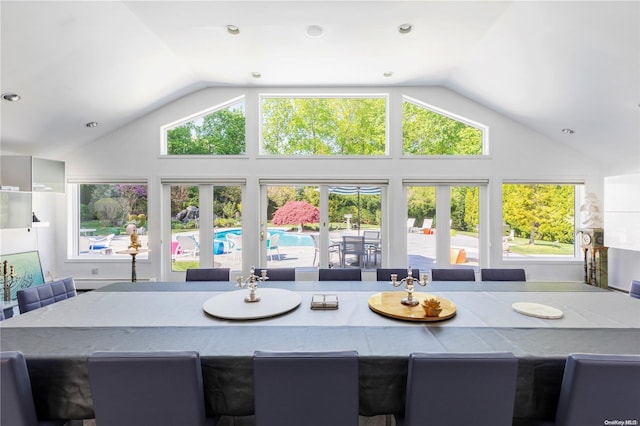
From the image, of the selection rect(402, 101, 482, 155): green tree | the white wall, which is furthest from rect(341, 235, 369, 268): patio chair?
rect(402, 101, 482, 155): green tree

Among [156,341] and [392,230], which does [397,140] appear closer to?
[392,230]

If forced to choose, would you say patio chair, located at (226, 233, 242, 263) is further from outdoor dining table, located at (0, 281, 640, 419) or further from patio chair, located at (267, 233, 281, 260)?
outdoor dining table, located at (0, 281, 640, 419)

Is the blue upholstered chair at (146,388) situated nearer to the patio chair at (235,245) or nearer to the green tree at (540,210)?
the patio chair at (235,245)

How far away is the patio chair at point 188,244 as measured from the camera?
5.12 m

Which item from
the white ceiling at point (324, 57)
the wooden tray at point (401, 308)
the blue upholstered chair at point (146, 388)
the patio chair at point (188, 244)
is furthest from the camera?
the patio chair at point (188, 244)

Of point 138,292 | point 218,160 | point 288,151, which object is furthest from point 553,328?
point 218,160

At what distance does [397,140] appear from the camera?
490 centimetres

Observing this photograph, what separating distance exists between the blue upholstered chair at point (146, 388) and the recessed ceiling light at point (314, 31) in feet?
11.2

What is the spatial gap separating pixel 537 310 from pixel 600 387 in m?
0.65

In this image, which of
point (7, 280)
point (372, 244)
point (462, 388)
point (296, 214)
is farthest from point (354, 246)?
point (7, 280)

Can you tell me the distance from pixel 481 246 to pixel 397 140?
2.40 meters

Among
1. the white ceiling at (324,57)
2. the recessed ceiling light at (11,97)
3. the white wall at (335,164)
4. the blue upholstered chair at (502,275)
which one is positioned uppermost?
the white ceiling at (324,57)

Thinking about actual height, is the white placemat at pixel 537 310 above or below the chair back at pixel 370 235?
below

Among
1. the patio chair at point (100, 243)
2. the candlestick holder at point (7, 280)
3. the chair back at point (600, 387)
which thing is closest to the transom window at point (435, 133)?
the chair back at point (600, 387)
